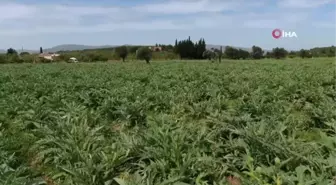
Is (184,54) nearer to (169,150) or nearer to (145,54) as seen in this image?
(145,54)

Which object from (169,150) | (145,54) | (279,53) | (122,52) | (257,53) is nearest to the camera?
(169,150)

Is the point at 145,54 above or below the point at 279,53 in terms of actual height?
above

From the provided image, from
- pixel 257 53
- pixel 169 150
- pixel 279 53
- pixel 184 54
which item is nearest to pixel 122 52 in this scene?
pixel 184 54

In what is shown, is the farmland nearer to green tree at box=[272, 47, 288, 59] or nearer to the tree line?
the tree line

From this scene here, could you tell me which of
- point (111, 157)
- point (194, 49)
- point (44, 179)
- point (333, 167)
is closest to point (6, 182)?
point (44, 179)

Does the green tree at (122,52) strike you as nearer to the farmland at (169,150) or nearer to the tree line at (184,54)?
the tree line at (184,54)

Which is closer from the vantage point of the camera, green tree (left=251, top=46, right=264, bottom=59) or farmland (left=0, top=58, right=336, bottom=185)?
farmland (left=0, top=58, right=336, bottom=185)

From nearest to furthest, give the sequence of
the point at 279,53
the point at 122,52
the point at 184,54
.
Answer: the point at 122,52 < the point at 279,53 < the point at 184,54

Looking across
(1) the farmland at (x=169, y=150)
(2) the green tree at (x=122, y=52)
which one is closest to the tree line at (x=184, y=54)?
(2) the green tree at (x=122, y=52)

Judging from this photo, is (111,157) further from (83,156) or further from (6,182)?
(6,182)

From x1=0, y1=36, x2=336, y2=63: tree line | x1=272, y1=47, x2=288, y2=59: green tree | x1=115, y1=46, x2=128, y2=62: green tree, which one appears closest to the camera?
x1=0, y1=36, x2=336, y2=63: tree line

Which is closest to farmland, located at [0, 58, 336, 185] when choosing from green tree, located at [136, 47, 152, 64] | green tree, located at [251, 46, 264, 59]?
green tree, located at [136, 47, 152, 64]

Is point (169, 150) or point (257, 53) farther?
point (257, 53)

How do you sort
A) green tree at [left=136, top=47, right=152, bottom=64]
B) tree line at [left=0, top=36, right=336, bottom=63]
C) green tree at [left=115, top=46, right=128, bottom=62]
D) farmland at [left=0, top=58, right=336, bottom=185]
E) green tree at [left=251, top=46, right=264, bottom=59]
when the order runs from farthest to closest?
green tree at [left=251, top=46, right=264, bottom=59] → green tree at [left=115, top=46, right=128, bottom=62] → tree line at [left=0, top=36, right=336, bottom=63] → green tree at [left=136, top=47, right=152, bottom=64] → farmland at [left=0, top=58, right=336, bottom=185]
